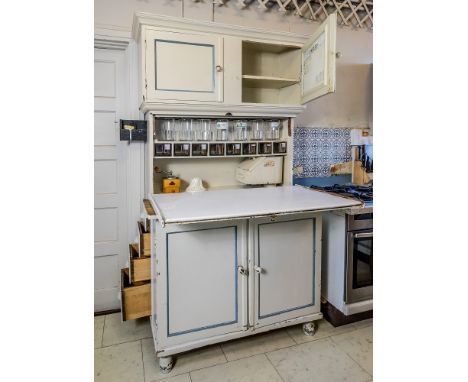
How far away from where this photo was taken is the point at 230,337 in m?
2.03

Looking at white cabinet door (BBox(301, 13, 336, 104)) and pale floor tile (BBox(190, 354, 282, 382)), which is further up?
white cabinet door (BBox(301, 13, 336, 104))

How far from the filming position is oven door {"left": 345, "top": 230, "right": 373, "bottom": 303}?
2.32m

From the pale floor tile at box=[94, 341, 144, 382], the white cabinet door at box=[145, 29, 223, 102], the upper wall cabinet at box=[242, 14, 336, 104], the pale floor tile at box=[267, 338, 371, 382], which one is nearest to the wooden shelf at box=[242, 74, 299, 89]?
the upper wall cabinet at box=[242, 14, 336, 104]

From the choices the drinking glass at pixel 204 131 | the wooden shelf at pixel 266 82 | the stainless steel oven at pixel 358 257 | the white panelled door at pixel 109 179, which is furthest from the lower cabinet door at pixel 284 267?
the white panelled door at pixel 109 179

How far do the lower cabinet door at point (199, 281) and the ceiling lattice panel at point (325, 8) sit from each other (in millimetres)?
1750

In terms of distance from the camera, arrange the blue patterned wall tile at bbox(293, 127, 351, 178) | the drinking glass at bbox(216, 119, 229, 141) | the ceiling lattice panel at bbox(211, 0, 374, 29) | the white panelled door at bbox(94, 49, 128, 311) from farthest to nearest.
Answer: the blue patterned wall tile at bbox(293, 127, 351, 178), the ceiling lattice panel at bbox(211, 0, 374, 29), the white panelled door at bbox(94, 49, 128, 311), the drinking glass at bbox(216, 119, 229, 141)

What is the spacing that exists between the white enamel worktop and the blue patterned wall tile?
0.58 m

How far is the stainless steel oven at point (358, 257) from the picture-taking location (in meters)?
2.31

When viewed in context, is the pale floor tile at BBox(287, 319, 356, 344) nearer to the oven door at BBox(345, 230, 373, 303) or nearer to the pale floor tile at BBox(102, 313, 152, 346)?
the oven door at BBox(345, 230, 373, 303)

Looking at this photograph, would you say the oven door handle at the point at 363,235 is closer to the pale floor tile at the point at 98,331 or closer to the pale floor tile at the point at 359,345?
the pale floor tile at the point at 359,345

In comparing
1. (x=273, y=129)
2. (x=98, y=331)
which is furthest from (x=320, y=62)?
(x=98, y=331)

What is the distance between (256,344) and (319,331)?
1.53 feet
